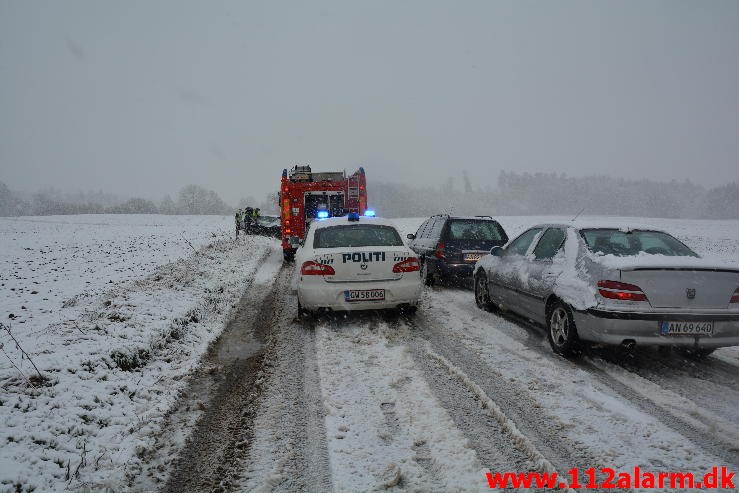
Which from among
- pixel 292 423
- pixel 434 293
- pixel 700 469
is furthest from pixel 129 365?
pixel 434 293

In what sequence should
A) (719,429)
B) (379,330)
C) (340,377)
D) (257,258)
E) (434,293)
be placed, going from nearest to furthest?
1. (719,429)
2. (340,377)
3. (379,330)
4. (434,293)
5. (257,258)

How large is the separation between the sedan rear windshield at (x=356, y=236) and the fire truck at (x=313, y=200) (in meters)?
6.91

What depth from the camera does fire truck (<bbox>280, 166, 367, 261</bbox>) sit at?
46.6 feet

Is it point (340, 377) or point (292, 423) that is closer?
point (292, 423)

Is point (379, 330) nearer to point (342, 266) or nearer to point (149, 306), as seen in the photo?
point (342, 266)

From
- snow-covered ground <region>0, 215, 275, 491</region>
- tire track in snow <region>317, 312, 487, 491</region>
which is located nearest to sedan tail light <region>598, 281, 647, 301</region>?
tire track in snow <region>317, 312, 487, 491</region>

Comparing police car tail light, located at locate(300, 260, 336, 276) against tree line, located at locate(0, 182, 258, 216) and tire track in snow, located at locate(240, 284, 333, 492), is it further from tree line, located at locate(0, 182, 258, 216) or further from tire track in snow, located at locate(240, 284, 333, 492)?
tree line, located at locate(0, 182, 258, 216)

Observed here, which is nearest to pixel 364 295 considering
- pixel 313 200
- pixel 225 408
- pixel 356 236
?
pixel 356 236

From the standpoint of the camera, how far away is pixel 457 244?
31.1 ft

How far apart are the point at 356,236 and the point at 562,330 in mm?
3334

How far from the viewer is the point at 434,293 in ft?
30.2

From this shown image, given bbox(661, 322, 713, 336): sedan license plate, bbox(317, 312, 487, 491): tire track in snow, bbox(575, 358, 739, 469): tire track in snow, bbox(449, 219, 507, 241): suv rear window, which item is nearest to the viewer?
bbox(317, 312, 487, 491): tire track in snow

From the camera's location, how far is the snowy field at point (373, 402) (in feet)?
9.39

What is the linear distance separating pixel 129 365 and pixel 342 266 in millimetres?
2963
